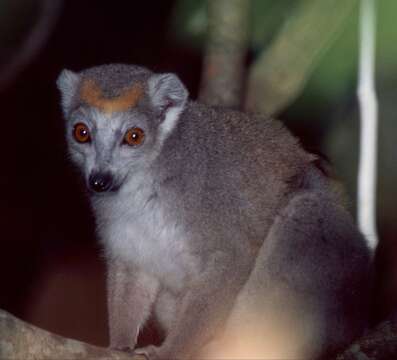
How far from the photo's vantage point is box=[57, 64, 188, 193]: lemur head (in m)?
5.81

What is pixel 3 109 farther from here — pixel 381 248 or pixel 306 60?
pixel 381 248

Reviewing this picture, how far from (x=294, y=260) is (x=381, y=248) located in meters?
4.38

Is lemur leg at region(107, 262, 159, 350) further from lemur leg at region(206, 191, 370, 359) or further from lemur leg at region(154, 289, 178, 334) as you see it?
lemur leg at region(206, 191, 370, 359)

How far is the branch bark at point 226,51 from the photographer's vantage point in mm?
8398

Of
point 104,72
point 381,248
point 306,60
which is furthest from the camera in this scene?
point 381,248

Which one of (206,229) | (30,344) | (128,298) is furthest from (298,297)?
(30,344)

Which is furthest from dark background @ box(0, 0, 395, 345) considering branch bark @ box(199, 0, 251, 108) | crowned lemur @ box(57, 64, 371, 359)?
crowned lemur @ box(57, 64, 371, 359)

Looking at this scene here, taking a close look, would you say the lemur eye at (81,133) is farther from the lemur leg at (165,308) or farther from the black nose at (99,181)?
the lemur leg at (165,308)

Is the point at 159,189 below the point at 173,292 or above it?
above

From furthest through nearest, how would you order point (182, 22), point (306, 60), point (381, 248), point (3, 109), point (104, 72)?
point (3, 109) < point (381, 248) < point (182, 22) < point (306, 60) < point (104, 72)

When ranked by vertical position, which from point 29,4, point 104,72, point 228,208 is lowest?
point 228,208

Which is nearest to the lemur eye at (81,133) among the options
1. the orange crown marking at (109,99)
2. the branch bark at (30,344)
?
the orange crown marking at (109,99)

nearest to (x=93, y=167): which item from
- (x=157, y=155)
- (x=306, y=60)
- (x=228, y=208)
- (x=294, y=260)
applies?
(x=157, y=155)

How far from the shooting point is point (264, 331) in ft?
19.5
